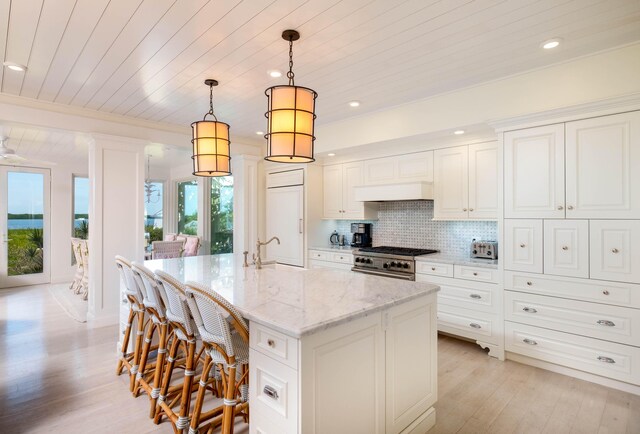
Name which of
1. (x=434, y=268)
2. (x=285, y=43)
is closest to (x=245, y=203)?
(x=434, y=268)

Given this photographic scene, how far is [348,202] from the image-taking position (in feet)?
15.9

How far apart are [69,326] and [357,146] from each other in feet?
13.9

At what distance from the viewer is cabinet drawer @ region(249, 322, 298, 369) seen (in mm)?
1411

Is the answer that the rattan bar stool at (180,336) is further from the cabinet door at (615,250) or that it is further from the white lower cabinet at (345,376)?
the cabinet door at (615,250)

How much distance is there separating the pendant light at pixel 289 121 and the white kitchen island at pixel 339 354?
86 centimetres

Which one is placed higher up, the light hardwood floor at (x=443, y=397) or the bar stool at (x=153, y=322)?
the bar stool at (x=153, y=322)

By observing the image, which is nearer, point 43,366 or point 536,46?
point 536,46

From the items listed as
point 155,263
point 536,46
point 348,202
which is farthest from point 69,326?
point 536,46

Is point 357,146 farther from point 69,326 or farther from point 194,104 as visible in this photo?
point 69,326

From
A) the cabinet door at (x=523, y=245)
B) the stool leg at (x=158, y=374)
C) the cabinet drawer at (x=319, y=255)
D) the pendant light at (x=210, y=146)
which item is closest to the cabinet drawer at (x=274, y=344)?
the stool leg at (x=158, y=374)

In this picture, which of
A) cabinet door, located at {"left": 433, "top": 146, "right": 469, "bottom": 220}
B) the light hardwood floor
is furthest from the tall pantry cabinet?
cabinet door, located at {"left": 433, "top": 146, "right": 469, "bottom": 220}

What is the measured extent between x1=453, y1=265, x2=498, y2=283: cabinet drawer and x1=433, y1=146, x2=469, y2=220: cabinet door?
23.4 inches

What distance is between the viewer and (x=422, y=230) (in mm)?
4344

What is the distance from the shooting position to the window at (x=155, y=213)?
331 inches
